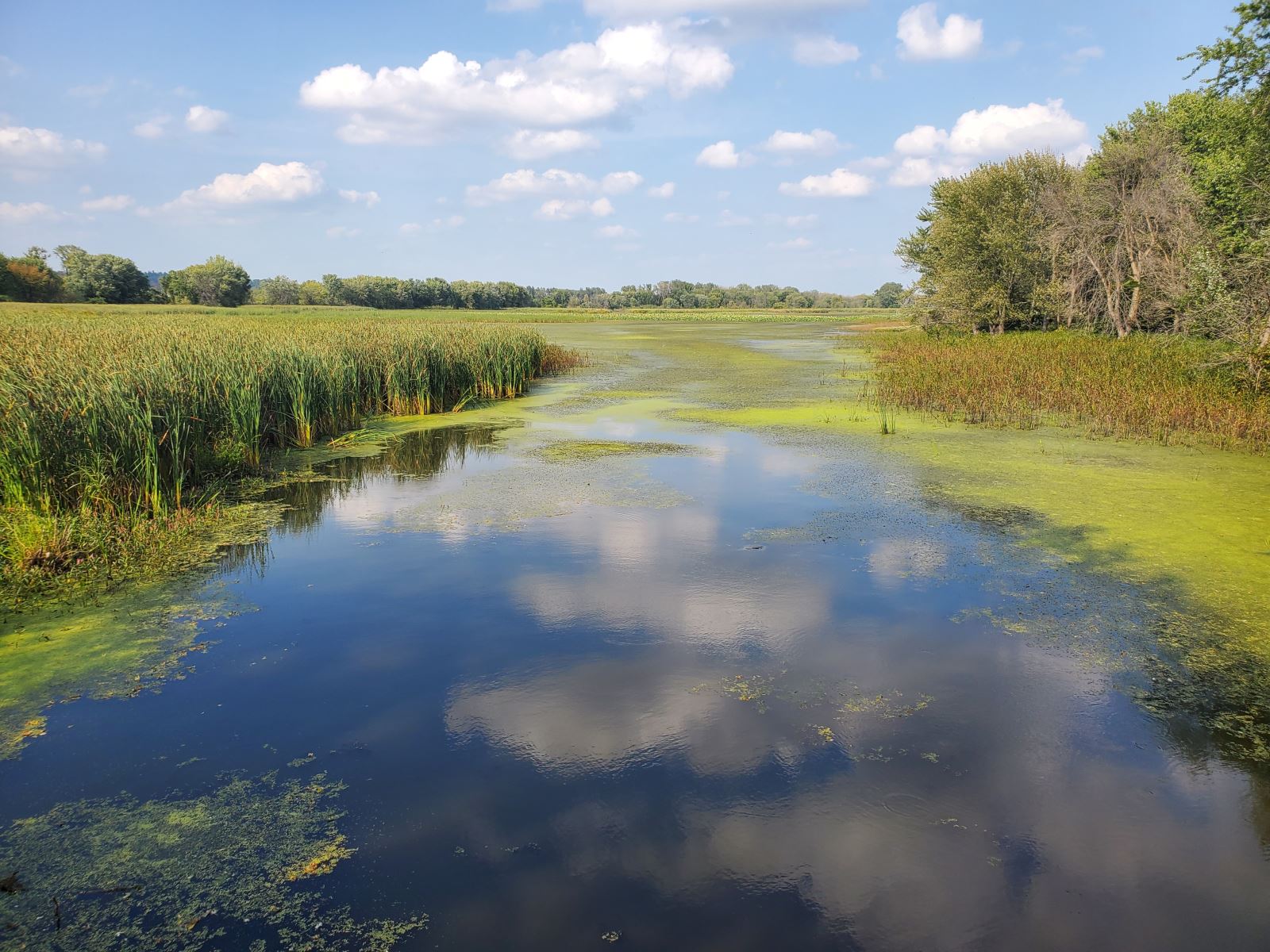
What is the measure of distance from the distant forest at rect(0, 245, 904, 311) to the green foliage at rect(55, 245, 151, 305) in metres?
0.05

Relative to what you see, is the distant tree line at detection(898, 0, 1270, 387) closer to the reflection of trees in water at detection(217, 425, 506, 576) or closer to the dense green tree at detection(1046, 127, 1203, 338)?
the dense green tree at detection(1046, 127, 1203, 338)

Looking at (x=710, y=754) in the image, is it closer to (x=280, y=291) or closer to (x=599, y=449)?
(x=599, y=449)

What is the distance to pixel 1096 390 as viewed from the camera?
11.8m

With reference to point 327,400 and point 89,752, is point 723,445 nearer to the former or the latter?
point 327,400

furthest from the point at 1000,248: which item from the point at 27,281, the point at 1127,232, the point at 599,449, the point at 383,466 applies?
the point at 27,281

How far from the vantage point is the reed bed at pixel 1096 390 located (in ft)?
32.4

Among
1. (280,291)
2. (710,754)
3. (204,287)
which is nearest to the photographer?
(710,754)

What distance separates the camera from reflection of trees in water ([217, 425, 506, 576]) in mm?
5988

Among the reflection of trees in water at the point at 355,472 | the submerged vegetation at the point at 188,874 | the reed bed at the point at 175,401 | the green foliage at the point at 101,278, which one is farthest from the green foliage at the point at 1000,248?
the green foliage at the point at 101,278

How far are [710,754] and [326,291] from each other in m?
82.3

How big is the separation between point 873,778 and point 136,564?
5179 mm

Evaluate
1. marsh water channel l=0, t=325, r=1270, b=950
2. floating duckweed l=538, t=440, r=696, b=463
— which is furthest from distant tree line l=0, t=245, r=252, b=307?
marsh water channel l=0, t=325, r=1270, b=950

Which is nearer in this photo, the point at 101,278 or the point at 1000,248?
the point at 1000,248

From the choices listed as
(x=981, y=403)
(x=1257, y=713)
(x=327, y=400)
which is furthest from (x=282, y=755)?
(x=981, y=403)
